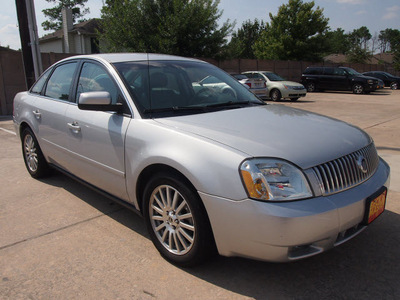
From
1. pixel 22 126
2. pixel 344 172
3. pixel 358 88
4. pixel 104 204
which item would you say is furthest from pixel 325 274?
pixel 358 88

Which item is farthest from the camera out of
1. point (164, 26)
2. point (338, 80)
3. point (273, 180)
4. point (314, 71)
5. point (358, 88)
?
point (314, 71)

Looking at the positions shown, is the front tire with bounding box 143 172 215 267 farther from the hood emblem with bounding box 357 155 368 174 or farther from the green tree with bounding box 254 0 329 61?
the green tree with bounding box 254 0 329 61

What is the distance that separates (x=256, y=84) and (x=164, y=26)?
6930mm

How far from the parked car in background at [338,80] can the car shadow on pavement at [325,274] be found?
20554mm

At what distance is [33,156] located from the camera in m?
4.80

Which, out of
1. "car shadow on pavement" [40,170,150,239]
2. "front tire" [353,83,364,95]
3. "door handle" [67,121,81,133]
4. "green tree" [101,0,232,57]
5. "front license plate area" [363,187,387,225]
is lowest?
"car shadow on pavement" [40,170,150,239]

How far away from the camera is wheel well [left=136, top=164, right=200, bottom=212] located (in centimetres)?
248

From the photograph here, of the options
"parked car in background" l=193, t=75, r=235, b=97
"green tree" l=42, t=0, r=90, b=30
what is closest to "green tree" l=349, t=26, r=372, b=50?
"green tree" l=42, t=0, r=90, b=30

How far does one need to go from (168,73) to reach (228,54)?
1902 centimetres

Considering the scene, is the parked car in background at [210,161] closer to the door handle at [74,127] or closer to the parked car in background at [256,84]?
the door handle at [74,127]

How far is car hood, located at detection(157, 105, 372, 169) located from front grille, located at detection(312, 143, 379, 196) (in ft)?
0.15

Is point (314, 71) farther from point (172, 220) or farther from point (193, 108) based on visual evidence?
point (172, 220)

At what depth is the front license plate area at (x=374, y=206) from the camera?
2.42m

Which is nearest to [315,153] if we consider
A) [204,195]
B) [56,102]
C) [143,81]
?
[204,195]
